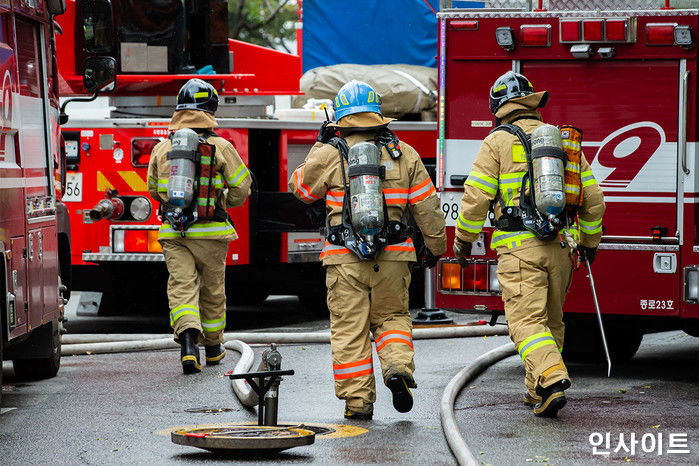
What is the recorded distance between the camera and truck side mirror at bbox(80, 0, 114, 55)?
8.34m

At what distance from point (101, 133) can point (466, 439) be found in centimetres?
553

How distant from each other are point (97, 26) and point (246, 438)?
139 inches

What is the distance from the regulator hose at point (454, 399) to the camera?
5.73 m

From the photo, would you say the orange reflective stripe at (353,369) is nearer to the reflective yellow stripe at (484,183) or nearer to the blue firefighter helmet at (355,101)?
the reflective yellow stripe at (484,183)

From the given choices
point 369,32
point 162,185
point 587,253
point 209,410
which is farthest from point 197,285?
point 369,32

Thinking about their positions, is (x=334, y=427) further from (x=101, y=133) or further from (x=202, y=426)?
(x=101, y=133)

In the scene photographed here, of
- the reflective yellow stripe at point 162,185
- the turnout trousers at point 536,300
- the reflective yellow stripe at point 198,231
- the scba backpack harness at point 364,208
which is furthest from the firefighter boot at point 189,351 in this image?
the turnout trousers at point 536,300

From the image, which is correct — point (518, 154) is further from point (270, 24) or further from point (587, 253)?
point (270, 24)

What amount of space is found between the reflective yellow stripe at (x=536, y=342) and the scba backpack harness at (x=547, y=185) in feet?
1.76

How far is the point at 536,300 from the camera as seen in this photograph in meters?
7.30

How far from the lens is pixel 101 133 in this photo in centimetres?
1105

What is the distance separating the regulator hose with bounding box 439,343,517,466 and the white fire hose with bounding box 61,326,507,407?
1.25 metres

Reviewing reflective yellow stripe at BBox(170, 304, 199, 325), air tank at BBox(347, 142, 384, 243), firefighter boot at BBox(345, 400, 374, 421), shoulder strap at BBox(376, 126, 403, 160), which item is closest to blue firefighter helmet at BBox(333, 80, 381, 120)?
shoulder strap at BBox(376, 126, 403, 160)

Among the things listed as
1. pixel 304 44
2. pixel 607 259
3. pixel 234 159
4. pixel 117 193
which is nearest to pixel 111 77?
pixel 234 159
